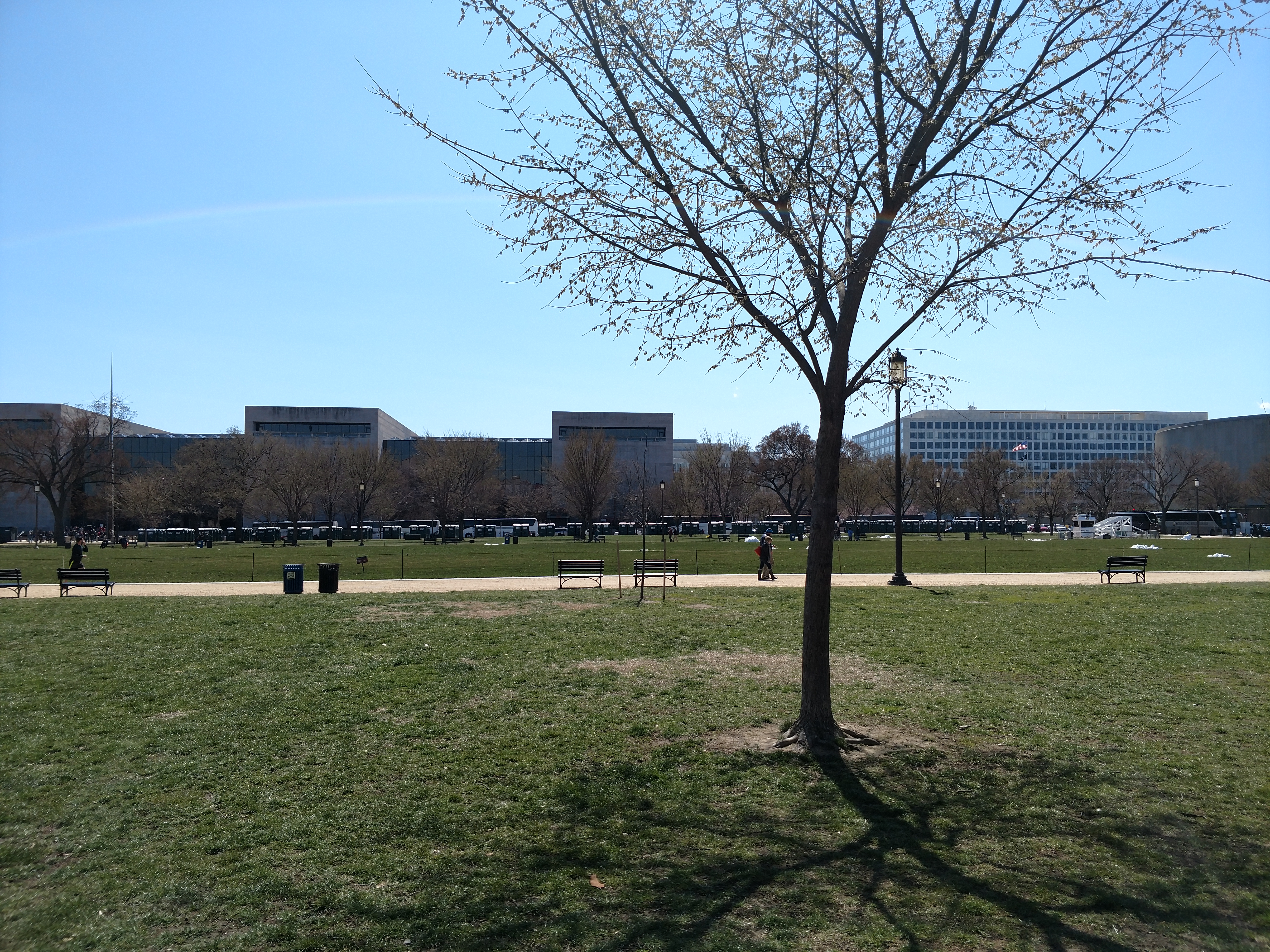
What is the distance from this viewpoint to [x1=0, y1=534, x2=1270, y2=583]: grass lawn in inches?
1321

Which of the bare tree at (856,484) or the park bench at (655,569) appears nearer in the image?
the park bench at (655,569)

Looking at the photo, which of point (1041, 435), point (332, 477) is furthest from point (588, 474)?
point (1041, 435)

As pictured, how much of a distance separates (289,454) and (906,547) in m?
61.9

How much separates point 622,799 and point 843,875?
1.92 meters

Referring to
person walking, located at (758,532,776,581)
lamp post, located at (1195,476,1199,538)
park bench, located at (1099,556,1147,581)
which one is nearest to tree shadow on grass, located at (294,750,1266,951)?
person walking, located at (758,532,776,581)

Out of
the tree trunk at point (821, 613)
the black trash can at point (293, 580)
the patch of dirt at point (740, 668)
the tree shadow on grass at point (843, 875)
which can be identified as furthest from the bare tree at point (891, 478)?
the tree shadow on grass at point (843, 875)

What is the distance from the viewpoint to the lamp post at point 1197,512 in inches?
3543

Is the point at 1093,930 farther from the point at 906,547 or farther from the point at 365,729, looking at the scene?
the point at 906,547

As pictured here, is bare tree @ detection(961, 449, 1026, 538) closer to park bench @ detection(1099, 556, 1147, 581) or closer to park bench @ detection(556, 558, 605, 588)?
park bench @ detection(1099, 556, 1147, 581)

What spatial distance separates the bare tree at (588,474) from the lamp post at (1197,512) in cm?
5636

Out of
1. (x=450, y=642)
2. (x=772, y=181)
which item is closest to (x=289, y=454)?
(x=450, y=642)

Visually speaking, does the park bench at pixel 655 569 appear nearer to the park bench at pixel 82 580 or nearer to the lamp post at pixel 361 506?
the park bench at pixel 82 580

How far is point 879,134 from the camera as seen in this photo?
805cm

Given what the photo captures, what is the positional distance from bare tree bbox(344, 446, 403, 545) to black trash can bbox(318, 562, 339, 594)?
6091 cm
